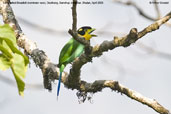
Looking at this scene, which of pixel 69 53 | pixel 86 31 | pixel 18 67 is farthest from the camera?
pixel 86 31

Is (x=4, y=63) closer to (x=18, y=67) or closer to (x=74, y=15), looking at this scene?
(x=18, y=67)

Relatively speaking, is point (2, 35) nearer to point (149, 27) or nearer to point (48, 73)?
point (149, 27)

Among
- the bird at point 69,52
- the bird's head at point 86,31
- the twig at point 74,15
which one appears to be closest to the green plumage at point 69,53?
the bird at point 69,52

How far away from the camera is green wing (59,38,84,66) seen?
4.08 meters

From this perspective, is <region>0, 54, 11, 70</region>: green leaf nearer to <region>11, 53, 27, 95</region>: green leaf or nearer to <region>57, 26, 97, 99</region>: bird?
<region>11, 53, 27, 95</region>: green leaf

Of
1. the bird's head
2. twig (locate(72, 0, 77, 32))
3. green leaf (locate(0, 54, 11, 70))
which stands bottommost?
the bird's head

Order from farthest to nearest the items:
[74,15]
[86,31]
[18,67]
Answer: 1. [86,31]
2. [74,15]
3. [18,67]

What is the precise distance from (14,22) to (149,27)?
2.14m

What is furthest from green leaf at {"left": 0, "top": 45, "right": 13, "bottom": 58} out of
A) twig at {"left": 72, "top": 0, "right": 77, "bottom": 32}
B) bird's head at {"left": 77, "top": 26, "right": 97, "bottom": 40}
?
bird's head at {"left": 77, "top": 26, "right": 97, "bottom": 40}

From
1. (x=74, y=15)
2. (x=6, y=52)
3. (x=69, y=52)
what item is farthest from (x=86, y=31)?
(x=6, y=52)

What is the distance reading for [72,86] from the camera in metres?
3.48

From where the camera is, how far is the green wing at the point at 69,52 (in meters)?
4.08

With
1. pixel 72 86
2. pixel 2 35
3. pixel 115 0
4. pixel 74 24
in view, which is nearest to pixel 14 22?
pixel 72 86

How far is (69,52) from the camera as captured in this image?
13.8 ft
